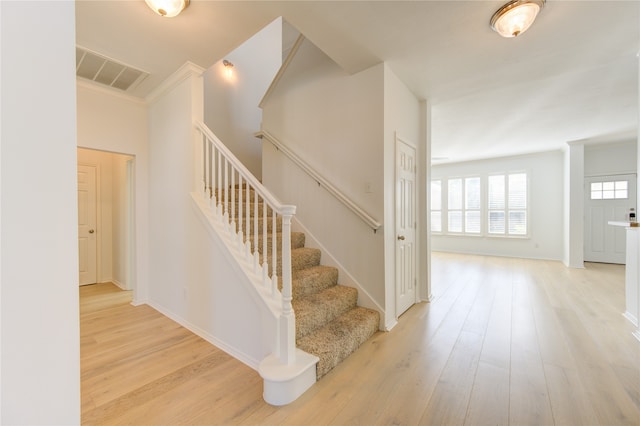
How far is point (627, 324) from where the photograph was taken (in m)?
2.64

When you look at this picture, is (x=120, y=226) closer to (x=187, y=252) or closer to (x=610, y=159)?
(x=187, y=252)

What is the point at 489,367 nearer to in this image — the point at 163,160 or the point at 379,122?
the point at 379,122

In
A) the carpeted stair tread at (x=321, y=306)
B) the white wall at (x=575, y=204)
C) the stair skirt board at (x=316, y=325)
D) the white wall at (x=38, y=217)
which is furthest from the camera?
the white wall at (x=575, y=204)

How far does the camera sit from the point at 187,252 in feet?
8.84

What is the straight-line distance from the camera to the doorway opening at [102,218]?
4.34 meters

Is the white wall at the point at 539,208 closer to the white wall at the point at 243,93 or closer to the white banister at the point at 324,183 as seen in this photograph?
the white banister at the point at 324,183

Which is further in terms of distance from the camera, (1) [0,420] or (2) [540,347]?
(2) [540,347]

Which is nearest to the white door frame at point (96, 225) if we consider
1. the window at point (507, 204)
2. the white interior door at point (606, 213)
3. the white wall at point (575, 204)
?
the window at point (507, 204)

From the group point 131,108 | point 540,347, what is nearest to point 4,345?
point 540,347

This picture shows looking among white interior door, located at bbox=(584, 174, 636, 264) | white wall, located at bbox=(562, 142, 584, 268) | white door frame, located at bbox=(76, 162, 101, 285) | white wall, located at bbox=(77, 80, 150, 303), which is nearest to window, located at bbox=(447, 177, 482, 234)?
white wall, located at bbox=(562, 142, 584, 268)

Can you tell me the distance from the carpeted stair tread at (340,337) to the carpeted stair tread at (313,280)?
35 centimetres

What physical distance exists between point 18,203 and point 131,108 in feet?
11.3

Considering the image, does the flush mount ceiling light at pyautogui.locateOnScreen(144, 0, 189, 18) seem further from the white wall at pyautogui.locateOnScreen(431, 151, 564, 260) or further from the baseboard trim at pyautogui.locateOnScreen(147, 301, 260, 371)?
the white wall at pyautogui.locateOnScreen(431, 151, 564, 260)

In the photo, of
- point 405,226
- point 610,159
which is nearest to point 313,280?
point 405,226
